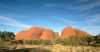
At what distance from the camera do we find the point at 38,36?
108m

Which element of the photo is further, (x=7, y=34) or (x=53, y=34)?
(x=53, y=34)

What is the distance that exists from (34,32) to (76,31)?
94.3 ft

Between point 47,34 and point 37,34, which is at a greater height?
point 37,34

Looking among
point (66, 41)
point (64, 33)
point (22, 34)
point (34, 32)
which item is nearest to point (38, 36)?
point (34, 32)

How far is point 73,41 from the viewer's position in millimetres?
53250

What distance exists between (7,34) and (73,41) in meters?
47.9

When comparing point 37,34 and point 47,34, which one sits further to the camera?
point 37,34

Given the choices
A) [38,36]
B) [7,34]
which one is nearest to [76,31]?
[38,36]

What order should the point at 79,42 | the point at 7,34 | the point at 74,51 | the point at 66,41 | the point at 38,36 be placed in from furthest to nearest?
the point at 38,36, the point at 7,34, the point at 66,41, the point at 79,42, the point at 74,51

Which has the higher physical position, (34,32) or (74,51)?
(34,32)

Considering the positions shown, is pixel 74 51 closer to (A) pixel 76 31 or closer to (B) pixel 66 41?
(B) pixel 66 41

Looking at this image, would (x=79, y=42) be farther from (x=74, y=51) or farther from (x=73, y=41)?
(x=74, y=51)

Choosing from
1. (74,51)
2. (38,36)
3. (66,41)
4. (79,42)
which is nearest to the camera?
(74,51)

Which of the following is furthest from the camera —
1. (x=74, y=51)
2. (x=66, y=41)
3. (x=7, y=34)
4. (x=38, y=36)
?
(x=38, y=36)
